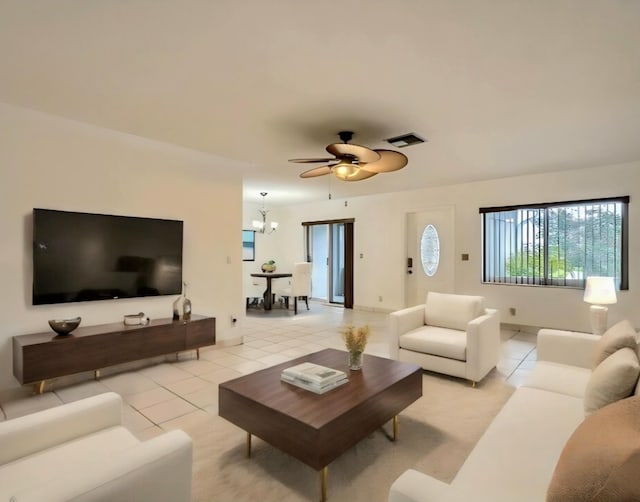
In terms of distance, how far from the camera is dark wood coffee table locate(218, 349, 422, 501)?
1.69 m

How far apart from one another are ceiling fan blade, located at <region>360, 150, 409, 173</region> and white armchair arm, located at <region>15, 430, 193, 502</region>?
244 centimetres

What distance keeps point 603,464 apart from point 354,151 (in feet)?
7.96

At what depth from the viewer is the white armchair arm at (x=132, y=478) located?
1.02 meters

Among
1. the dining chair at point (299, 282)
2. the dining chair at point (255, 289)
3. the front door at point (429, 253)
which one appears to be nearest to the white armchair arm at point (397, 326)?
the front door at point (429, 253)

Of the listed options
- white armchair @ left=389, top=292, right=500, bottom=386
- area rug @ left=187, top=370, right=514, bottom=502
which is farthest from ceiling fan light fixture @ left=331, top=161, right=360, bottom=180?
area rug @ left=187, top=370, right=514, bottom=502

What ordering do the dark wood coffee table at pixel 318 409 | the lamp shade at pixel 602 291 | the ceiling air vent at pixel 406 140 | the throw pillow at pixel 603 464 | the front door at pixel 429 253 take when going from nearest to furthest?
the throw pillow at pixel 603 464, the dark wood coffee table at pixel 318 409, the ceiling air vent at pixel 406 140, the lamp shade at pixel 602 291, the front door at pixel 429 253

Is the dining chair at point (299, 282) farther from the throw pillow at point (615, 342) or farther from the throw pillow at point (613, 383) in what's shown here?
the throw pillow at point (613, 383)

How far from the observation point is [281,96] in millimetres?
2705

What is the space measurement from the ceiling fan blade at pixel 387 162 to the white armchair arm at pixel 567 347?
1.82 meters

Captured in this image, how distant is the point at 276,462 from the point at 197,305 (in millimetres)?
2618

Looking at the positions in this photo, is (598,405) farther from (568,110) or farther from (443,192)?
(443,192)

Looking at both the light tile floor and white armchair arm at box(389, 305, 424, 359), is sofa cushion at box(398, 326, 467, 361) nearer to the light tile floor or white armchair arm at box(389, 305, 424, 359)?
white armchair arm at box(389, 305, 424, 359)

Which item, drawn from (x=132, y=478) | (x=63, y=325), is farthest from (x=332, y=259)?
(x=132, y=478)

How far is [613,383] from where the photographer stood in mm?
1486
